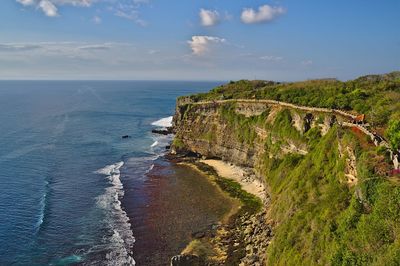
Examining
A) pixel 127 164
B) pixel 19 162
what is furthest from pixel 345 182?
pixel 19 162

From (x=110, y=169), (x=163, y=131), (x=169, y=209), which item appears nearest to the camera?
(x=169, y=209)

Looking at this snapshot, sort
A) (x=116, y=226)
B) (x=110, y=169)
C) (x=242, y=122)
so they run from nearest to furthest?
1. (x=116, y=226)
2. (x=110, y=169)
3. (x=242, y=122)

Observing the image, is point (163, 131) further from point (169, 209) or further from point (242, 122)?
point (169, 209)

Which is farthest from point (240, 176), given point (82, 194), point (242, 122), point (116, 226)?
point (82, 194)

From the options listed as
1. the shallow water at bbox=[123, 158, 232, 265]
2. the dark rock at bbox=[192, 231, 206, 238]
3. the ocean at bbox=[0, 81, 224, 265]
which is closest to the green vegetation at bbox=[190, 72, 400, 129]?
the shallow water at bbox=[123, 158, 232, 265]

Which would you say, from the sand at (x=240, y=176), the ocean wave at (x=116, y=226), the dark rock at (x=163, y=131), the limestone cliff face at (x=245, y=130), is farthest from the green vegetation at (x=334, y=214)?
the dark rock at (x=163, y=131)

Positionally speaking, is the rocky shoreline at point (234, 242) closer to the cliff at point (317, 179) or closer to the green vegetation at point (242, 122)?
the cliff at point (317, 179)
